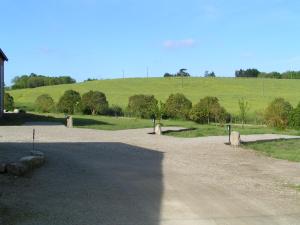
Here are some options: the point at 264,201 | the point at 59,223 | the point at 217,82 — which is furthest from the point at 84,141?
the point at 217,82

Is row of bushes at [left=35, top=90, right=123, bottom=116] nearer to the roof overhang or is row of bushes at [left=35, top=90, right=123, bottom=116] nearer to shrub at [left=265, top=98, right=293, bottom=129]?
the roof overhang

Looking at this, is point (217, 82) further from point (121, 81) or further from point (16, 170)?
point (16, 170)

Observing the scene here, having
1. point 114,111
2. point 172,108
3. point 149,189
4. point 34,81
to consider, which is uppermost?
point 34,81

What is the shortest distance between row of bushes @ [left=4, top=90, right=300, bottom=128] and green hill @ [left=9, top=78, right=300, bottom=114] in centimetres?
1750

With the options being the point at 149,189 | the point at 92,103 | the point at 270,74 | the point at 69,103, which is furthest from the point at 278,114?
the point at 270,74

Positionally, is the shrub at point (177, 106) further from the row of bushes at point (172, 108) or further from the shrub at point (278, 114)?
the shrub at point (278, 114)

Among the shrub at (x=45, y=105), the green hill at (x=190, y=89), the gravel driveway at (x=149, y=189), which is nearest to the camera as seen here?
the gravel driveway at (x=149, y=189)

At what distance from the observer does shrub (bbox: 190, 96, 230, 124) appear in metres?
41.8

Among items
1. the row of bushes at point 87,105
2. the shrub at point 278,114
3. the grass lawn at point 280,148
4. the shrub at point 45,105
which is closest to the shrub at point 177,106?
the shrub at point 278,114

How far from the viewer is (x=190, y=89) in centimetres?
8469

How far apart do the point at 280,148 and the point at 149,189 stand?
11.3 m

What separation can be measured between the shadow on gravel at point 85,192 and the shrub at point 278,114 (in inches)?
859

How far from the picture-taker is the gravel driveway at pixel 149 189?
322 inches

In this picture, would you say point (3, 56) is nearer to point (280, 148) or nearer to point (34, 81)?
point (280, 148)
